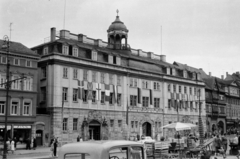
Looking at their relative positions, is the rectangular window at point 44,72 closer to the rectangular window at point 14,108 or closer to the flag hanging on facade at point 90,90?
the flag hanging on facade at point 90,90

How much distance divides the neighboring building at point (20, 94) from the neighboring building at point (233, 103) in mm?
61831

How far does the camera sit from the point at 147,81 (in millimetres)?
59719

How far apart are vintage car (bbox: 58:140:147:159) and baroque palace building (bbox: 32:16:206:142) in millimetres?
36022

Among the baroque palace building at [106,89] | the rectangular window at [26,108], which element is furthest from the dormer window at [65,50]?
the rectangular window at [26,108]

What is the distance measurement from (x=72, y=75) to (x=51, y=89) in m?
3.98

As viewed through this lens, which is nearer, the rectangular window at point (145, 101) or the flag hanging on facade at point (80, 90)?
the flag hanging on facade at point (80, 90)

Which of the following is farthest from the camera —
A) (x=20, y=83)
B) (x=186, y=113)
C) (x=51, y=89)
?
(x=186, y=113)

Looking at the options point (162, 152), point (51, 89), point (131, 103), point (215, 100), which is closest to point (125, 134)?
point (131, 103)

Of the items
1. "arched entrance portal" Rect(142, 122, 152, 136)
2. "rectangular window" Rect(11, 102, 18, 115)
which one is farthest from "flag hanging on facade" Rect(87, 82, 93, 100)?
"arched entrance portal" Rect(142, 122, 152, 136)

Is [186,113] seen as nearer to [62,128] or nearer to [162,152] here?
[62,128]

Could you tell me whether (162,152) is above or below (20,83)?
below

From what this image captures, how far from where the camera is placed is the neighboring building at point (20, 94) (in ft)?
131

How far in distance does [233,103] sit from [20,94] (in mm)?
69525

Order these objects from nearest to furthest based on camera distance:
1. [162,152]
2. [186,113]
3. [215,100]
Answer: [162,152], [186,113], [215,100]
